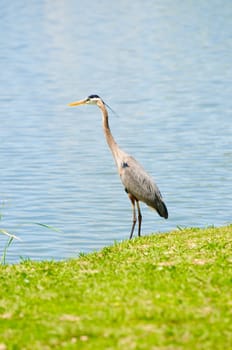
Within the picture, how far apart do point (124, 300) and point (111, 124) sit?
22464mm

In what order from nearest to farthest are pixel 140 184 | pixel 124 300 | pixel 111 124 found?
pixel 124 300 < pixel 140 184 < pixel 111 124

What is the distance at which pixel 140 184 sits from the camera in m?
15.1

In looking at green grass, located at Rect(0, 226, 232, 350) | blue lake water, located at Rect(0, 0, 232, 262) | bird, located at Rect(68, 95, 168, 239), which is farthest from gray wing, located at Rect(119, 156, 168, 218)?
green grass, located at Rect(0, 226, 232, 350)

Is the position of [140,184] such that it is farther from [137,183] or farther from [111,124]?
[111,124]

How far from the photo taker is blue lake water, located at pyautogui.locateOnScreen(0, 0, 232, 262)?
19719 mm

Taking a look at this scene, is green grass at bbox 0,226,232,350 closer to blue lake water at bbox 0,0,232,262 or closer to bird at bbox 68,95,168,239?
bird at bbox 68,95,168,239

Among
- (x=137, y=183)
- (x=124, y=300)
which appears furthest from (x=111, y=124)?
(x=124, y=300)

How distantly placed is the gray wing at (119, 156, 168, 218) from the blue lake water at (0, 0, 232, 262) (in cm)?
183

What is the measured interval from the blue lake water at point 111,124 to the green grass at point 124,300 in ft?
16.5

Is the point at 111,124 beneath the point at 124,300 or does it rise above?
beneath

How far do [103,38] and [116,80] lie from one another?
15387mm

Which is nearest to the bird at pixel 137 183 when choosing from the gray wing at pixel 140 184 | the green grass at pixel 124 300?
the gray wing at pixel 140 184

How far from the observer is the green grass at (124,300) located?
8.02 metres

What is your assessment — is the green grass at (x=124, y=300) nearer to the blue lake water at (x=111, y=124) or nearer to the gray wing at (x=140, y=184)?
the gray wing at (x=140, y=184)
